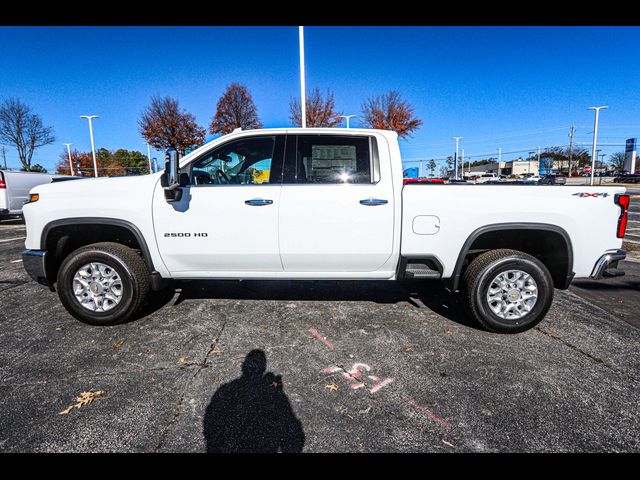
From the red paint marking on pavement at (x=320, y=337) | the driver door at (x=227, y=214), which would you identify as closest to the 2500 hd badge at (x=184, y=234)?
the driver door at (x=227, y=214)

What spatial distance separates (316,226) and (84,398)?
7.46ft

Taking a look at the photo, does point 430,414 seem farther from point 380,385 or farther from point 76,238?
point 76,238

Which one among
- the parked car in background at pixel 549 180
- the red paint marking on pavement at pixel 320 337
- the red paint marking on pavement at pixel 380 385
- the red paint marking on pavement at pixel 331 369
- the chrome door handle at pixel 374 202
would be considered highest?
the parked car in background at pixel 549 180

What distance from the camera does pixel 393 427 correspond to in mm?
2154

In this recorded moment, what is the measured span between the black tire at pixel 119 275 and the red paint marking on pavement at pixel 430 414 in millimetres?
2835

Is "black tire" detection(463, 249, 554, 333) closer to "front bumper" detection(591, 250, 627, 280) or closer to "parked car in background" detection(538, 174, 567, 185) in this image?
"front bumper" detection(591, 250, 627, 280)

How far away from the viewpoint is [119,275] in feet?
11.4

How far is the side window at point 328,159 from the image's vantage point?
3.44 metres

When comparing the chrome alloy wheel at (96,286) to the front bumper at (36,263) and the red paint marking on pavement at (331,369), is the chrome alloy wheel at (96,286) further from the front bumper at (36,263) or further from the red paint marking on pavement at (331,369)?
the red paint marking on pavement at (331,369)

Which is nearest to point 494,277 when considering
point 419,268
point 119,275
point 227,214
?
point 419,268

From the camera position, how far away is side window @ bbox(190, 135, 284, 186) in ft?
11.5

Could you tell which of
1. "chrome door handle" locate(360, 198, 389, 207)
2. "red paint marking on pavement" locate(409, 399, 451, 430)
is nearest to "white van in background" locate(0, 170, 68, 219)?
"chrome door handle" locate(360, 198, 389, 207)

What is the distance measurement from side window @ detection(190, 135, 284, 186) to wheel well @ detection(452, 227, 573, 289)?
7.23 feet
